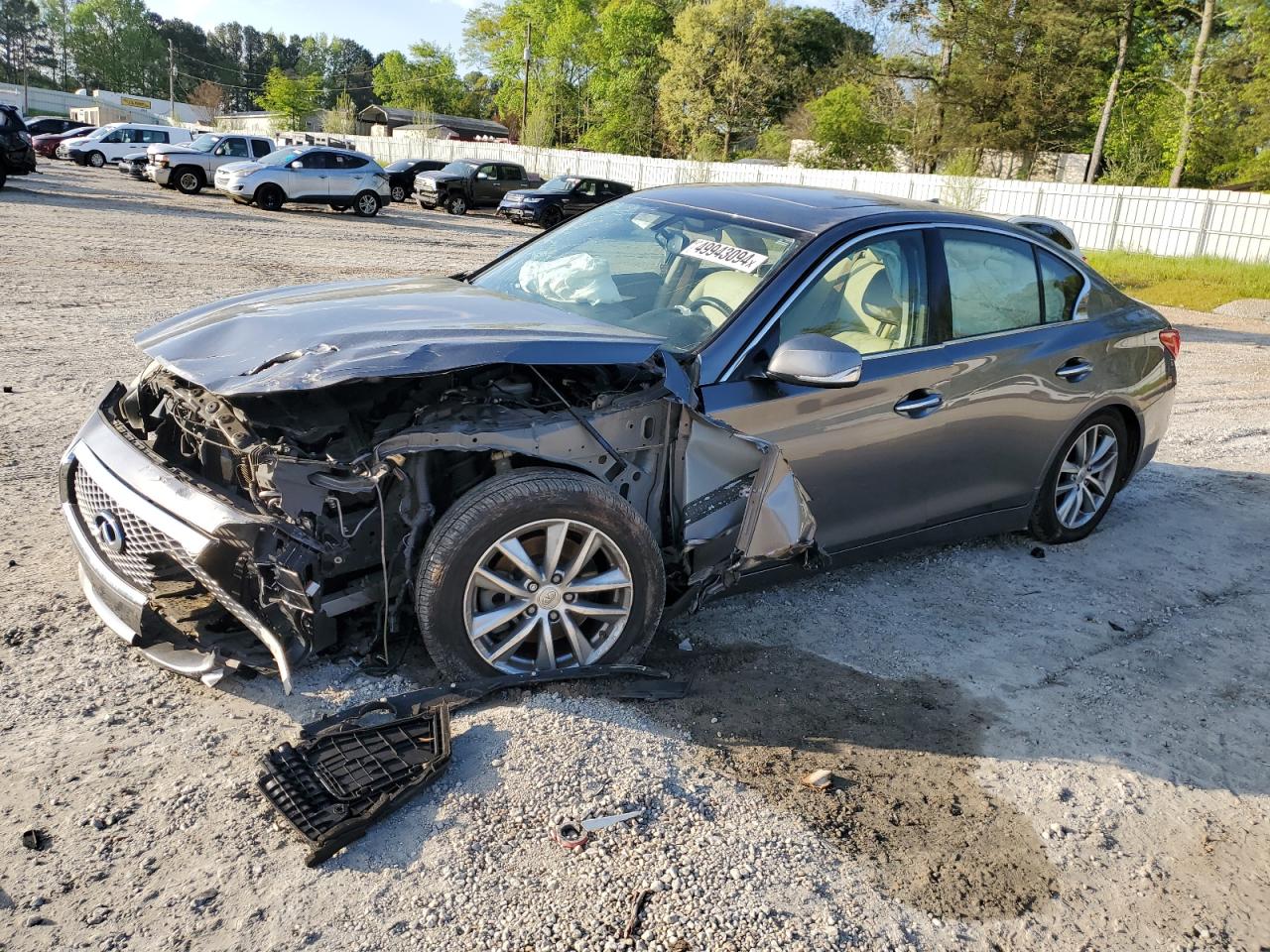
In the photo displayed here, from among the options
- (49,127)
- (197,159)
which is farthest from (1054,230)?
(49,127)

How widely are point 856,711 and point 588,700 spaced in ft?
3.33

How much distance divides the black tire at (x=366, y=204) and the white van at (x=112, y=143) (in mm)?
14009

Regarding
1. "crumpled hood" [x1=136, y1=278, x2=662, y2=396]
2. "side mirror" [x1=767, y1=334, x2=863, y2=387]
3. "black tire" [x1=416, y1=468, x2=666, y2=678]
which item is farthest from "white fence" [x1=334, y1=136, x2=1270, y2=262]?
"black tire" [x1=416, y1=468, x2=666, y2=678]

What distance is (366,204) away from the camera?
2584 cm

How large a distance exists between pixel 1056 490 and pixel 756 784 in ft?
9.88

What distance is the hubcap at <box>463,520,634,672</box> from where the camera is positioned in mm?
3320

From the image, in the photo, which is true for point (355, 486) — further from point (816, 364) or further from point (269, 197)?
point (269, 197)

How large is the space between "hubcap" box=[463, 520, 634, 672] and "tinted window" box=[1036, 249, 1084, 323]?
295cm

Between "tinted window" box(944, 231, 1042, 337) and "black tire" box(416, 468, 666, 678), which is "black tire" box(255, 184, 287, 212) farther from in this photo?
"black tire" box(416, 468, 666, 678)

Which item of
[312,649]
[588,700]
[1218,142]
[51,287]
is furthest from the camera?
[1218,142]

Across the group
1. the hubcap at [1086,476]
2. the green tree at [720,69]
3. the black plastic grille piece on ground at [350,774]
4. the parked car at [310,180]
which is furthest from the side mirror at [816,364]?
the green tree at [720,69]

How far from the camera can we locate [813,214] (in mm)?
4441

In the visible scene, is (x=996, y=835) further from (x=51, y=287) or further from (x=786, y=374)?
(x=51, y=287)

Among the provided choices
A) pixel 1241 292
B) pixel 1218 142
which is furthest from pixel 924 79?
pixel 1241 292
